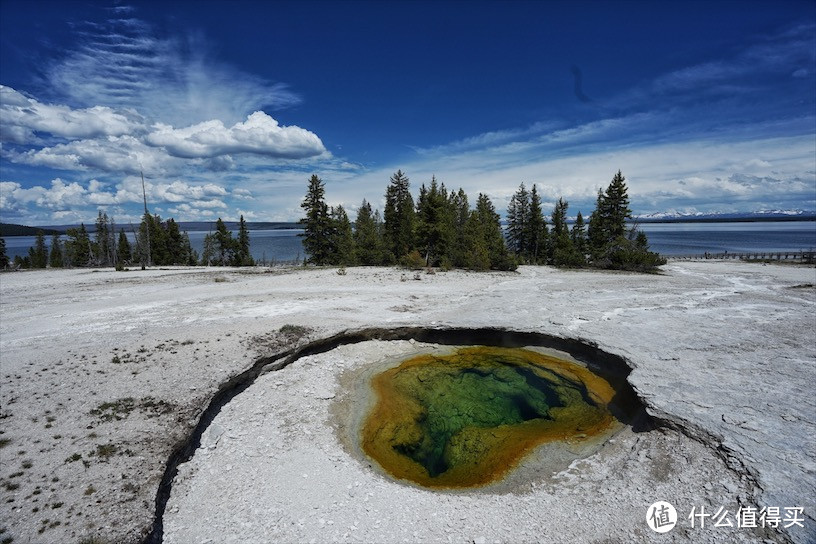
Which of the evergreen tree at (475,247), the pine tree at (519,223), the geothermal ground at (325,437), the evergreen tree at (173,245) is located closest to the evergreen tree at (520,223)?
the pine tree at (519,223)

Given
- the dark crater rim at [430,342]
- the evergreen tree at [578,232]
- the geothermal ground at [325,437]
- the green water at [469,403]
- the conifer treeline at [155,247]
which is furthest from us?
the conifer treeline at [155,247]

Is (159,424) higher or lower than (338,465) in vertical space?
higher

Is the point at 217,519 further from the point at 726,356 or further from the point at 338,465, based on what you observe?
the point at 726,356

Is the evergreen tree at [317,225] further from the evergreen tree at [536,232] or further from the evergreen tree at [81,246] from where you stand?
the evergreen tree at [81,246]

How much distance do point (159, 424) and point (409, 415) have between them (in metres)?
7.20

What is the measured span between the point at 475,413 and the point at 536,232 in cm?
5267

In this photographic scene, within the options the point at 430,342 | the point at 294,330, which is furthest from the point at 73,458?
the point at 430,342

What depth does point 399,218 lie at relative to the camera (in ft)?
173

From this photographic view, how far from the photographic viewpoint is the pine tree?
62.1 m

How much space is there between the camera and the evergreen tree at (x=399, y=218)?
170ft

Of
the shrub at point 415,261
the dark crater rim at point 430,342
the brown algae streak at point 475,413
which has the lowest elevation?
the brown algae streak at point 475,413

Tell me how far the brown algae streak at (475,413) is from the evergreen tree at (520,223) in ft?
159

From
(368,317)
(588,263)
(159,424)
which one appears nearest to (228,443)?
(159,424)

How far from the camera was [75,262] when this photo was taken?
218 ft
